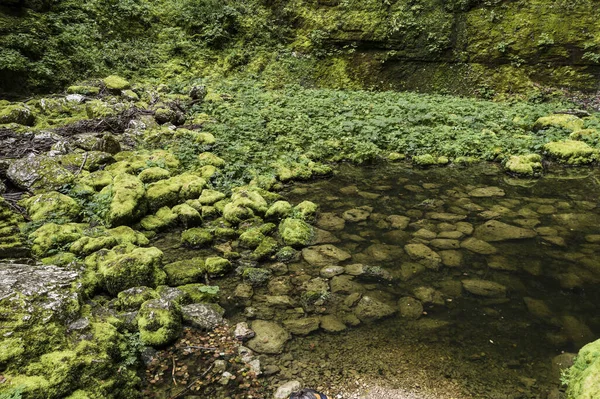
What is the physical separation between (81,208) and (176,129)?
444 cm

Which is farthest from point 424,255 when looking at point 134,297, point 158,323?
point 134,297

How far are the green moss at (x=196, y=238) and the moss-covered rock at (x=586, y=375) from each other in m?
4.47

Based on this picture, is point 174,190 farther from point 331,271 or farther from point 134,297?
point 331,271

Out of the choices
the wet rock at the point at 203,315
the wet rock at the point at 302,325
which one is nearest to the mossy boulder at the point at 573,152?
the wet rock at the point at 302,325

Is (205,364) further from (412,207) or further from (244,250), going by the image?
(412,207)

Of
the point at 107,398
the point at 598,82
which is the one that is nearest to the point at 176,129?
the point at 107,398

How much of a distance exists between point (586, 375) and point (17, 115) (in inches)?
449

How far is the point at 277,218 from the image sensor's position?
6020 millimetres

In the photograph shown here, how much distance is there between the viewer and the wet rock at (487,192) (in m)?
6.77

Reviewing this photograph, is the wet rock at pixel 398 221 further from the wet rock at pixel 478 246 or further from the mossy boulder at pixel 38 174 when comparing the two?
the mossy boulder at pixel 38 174

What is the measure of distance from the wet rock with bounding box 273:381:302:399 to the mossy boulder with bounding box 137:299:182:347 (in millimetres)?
1228

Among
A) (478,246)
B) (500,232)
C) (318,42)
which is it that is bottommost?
(478,246)

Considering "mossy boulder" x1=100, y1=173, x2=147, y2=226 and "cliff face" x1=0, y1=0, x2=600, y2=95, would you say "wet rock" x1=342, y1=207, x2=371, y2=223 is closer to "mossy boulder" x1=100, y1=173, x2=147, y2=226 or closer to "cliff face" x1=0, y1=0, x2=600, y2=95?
"mossy boulder" x1=100, y1=173, x2=147, y2=226

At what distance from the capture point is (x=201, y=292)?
4305 mm
